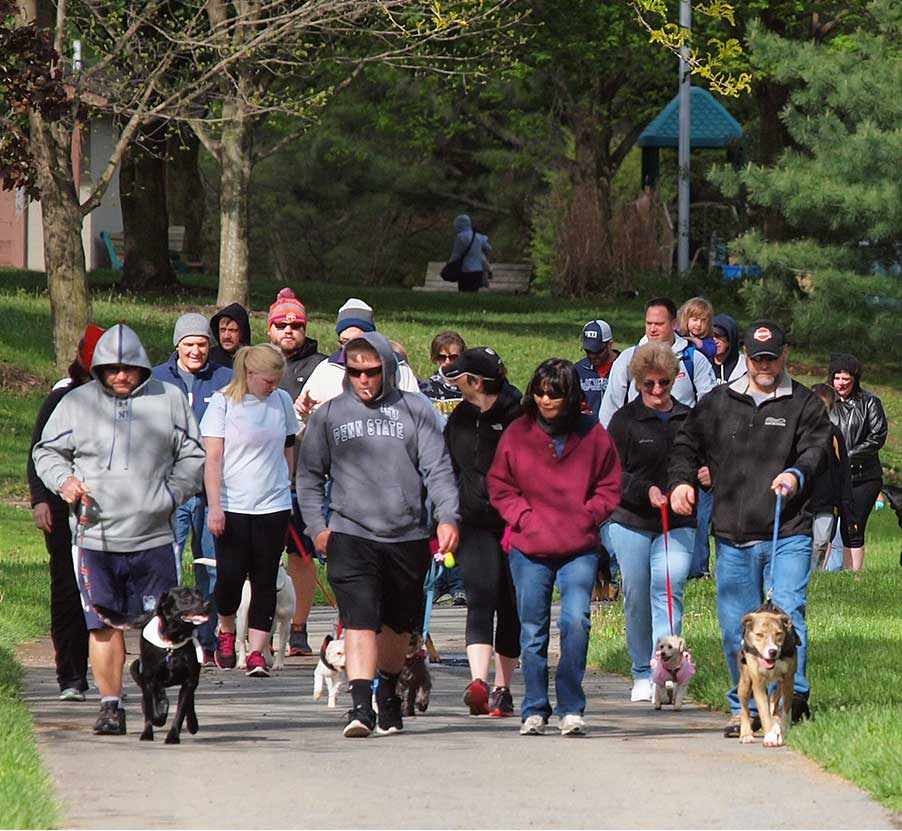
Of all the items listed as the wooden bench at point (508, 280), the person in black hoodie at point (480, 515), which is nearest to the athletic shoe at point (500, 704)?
the person in black hoodie at point (480, 515)

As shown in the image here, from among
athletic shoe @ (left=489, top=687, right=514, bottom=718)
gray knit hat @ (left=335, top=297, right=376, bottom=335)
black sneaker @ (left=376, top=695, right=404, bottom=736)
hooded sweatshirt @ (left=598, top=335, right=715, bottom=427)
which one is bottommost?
athletic shoe @ (left=489, top=687, right=514, bottom=718)

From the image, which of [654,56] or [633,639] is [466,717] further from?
[654,56]

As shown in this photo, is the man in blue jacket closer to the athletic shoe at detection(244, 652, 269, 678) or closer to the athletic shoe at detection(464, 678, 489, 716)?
the athletic shoe at detection(244, 652, 269, 678)

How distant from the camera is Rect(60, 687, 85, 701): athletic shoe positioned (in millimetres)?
10055

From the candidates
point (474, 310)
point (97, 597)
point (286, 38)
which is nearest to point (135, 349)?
point (97, 597)

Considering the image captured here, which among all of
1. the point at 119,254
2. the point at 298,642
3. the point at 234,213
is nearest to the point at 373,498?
the point at 298,642

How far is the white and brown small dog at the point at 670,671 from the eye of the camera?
991 cm

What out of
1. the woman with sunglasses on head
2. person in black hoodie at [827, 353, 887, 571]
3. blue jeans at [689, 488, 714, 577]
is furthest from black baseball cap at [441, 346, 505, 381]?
person in black hoodie at [827, 353, 887, 571]

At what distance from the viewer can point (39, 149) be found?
21781 millimetres

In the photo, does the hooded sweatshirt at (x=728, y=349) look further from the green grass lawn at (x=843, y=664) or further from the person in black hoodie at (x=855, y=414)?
the person in black hoodie at (x=855, y=414)

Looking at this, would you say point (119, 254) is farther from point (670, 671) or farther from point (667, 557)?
point (670, 671)

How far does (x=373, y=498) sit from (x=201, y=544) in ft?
10.4

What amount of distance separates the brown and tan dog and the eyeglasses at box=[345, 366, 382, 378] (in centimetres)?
188

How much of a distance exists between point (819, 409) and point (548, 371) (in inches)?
48.1
